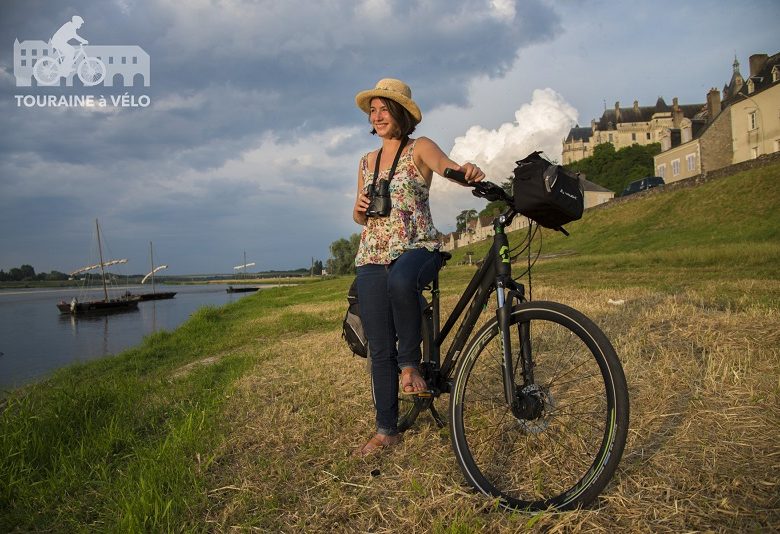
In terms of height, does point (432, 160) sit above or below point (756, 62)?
below

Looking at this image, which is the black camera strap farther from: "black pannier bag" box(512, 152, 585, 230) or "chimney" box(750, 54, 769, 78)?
"chimney" box(750, 54, 769, 78)

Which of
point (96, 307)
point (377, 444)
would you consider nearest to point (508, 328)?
point (377, 444)

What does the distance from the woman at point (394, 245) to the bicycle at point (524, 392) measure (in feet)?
0.68

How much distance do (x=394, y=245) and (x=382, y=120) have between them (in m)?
1.00

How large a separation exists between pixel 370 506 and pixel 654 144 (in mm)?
124426

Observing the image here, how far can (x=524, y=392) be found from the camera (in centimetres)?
288

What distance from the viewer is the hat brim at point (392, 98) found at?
3.66m

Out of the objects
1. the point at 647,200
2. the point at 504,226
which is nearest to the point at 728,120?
the point at 647,200

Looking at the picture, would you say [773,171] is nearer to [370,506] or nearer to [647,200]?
[647,200]

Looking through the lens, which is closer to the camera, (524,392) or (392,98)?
(524,392)

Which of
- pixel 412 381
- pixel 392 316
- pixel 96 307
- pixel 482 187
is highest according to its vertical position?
pixel 482 187

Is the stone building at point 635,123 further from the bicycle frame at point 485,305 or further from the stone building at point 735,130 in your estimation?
the bicycle frame at point 485,305

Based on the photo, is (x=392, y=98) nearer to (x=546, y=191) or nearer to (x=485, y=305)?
(x=546, y=191)

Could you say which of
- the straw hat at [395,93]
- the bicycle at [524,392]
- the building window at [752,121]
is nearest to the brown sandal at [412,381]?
the bicycle at [524,392]
